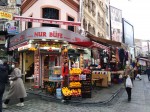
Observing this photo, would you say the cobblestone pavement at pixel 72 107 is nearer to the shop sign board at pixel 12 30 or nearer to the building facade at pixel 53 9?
the building facade at pixel 53 9

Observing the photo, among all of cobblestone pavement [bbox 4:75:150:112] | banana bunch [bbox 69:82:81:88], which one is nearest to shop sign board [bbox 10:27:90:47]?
banana bunch [bbox 69:82:81:88]

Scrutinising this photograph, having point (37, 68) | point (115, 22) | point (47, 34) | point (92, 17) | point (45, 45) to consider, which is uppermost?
point (115, 22)

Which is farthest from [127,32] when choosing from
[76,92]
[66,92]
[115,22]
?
[66,92]

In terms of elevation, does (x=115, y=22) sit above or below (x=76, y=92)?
above

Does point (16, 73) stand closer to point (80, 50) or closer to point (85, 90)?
point (85, 90)

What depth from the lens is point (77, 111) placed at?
992 cm

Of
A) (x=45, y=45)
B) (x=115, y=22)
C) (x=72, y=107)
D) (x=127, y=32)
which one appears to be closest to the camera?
(x=72, y=107)

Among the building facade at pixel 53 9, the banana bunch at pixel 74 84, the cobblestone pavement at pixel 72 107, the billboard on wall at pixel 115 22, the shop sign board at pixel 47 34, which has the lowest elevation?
the cobblestone pavement at pixel 72 107

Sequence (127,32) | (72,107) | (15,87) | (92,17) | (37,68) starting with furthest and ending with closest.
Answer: (127,32), (92,17), (37,68), (72,107), (15,87)

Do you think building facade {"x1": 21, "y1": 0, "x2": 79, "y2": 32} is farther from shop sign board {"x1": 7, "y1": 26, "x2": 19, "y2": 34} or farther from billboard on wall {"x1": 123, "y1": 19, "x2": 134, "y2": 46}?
billboard on wall {"x1": 123, "y1": 19, "x2": 134, "y2": 46}

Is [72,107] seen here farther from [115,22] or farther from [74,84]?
[115,22]

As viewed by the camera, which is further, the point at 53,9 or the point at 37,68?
the point at 53,9

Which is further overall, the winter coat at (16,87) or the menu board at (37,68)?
the menu board at (37,68)

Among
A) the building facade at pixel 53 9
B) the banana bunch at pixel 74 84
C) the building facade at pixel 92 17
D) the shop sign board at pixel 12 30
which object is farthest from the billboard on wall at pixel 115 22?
the banana bunch at pixel 74 84
